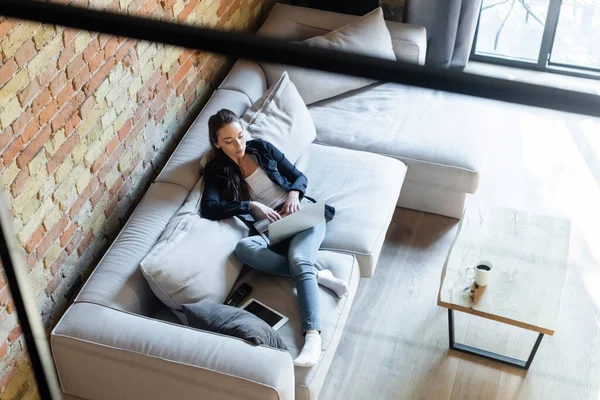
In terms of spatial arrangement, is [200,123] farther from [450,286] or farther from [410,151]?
[450,286]

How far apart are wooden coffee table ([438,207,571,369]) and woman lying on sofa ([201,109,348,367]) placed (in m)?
0.44

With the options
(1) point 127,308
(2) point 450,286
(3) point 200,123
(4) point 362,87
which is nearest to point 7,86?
(1) point 127,308

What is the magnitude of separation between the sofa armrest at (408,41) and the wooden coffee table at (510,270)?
1.06 meters

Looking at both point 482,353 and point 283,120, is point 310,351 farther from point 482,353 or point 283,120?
point 283,120

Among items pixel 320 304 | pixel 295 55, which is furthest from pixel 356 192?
pixel 295 55

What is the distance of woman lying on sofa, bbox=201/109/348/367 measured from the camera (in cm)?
270

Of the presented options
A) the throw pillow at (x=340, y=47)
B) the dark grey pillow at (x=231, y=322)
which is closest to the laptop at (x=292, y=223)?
the dark grey pillow at (x=231, y=322)

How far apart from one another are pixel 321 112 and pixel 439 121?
0.56 m

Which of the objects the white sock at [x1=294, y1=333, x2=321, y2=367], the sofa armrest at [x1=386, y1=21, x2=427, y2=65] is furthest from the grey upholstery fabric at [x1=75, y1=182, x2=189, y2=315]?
the sofa armrest at [x1=386, y1=21, x2=427, y2=65]

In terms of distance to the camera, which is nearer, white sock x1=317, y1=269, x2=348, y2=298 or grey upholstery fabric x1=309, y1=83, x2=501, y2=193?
white sock x1=317, y1=269, x2=348, y2=298

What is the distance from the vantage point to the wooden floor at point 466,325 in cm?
282

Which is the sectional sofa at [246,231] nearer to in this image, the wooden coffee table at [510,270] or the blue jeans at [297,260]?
the blue jeans at [297,260]

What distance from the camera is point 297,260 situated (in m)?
2.74

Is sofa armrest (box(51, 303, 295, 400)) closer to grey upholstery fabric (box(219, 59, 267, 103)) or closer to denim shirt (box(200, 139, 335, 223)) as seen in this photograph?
denim shirt (box(200, 139, 335, 223))
